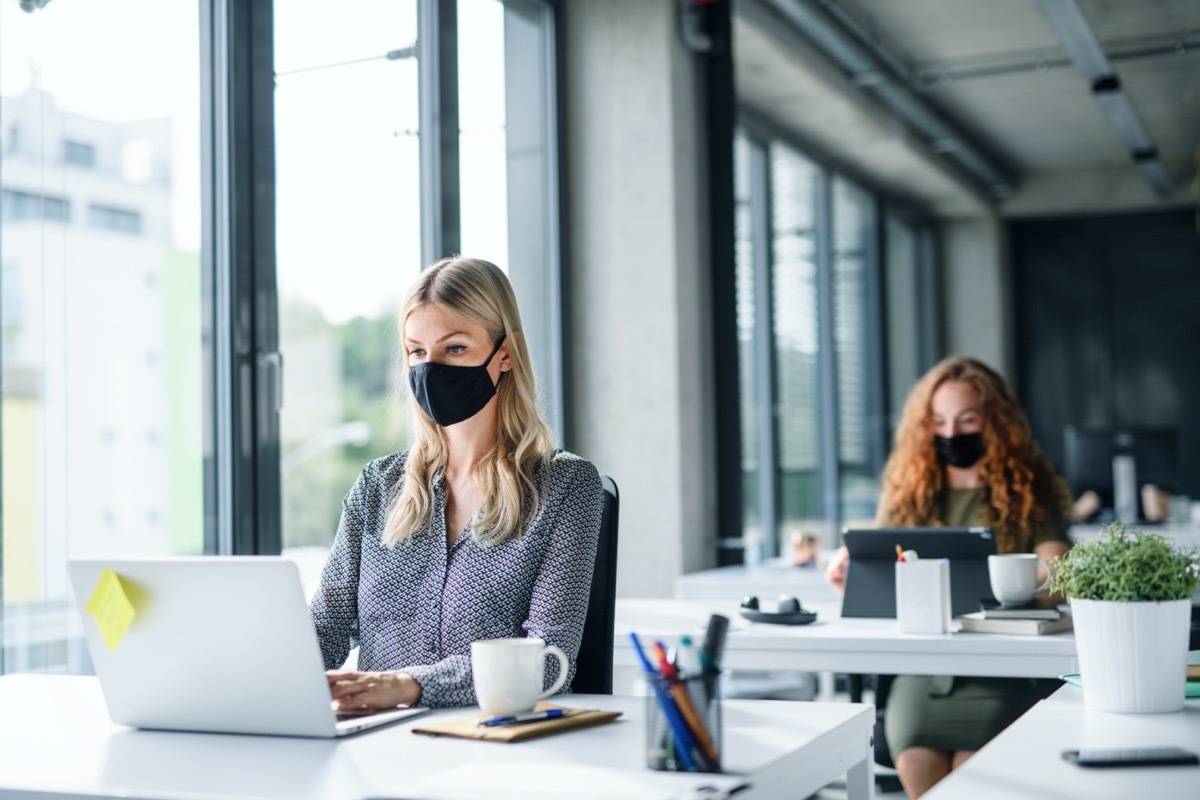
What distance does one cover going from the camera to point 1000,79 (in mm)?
7184

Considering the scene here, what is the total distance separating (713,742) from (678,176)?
3.57 m

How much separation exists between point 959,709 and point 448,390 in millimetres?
1318

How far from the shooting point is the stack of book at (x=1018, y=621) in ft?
7.66

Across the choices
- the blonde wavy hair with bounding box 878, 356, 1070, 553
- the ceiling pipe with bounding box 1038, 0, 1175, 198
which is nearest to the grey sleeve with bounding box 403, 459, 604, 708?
the blonde wavy hair with bounding box 878, 356, 1070, 553

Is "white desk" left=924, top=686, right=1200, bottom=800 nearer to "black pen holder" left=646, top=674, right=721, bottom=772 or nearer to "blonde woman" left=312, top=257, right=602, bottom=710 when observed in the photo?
"black pen holder" left=646, top=674, right=721, bottom=772

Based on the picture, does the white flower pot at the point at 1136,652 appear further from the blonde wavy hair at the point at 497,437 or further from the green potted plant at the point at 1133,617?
the blonde wavy hair at the point at 497,437

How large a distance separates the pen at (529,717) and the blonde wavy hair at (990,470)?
5.65 feet

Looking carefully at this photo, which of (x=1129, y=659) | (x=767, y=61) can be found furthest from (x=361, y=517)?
(x=767, y=61)

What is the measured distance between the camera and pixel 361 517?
2.15m

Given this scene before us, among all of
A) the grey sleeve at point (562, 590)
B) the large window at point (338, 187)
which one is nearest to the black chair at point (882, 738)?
the grey sleeve at point (562, 590)

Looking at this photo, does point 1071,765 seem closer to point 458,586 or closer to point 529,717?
point 529,717

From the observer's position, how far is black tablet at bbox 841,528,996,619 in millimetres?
2609

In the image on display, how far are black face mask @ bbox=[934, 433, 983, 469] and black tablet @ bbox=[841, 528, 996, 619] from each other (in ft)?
1.97

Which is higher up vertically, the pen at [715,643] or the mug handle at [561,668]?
the pen at [715,643]
